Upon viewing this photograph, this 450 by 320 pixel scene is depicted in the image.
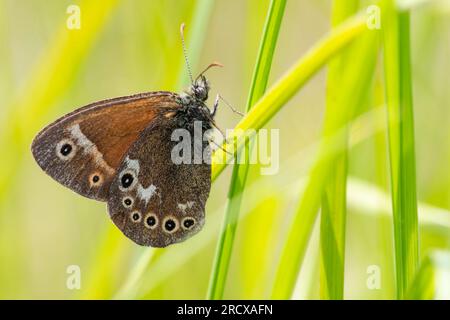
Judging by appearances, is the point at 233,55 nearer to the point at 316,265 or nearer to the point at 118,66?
the point at 118,66

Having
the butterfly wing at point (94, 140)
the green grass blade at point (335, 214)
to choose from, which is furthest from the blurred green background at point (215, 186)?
the green grass blade at point (335, 214)

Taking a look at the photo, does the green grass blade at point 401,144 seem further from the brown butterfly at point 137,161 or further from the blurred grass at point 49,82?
the blurred grass at point 49,82

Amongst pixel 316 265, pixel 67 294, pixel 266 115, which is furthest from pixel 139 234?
pixel 67 294

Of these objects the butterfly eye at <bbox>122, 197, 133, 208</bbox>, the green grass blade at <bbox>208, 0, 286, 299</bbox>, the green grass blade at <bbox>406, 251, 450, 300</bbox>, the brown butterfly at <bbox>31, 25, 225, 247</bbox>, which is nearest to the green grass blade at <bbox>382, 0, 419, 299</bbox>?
the green grass blade at <bbox>406, 251, 450, 300</bbox>

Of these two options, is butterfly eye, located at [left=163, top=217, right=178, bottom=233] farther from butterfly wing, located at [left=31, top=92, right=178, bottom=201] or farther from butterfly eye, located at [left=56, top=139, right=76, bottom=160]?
butterfly eye, located at [left=56, top=139, right=76, bottom=160]

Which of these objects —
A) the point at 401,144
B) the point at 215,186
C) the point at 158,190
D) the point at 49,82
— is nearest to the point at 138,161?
the point at 158,190
